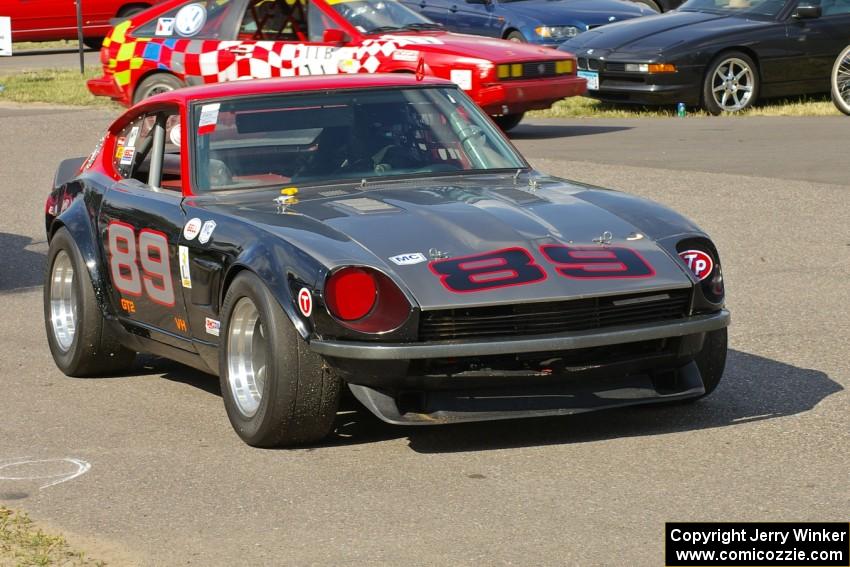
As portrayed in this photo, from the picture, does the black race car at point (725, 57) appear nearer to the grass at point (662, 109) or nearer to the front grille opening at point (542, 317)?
the grass at point (662, 109)

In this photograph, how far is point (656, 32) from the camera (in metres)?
16.8

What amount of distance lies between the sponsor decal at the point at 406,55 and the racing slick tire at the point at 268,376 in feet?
30.3

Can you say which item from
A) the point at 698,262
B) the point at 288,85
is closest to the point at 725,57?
the point at 288,85

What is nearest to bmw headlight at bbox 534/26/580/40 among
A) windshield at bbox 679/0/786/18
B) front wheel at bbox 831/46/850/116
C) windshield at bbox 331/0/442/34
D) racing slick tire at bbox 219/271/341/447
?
windshield at bbox 679/0/786/18

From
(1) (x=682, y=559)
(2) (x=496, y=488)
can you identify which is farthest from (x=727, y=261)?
(1) (x=682, y=559)

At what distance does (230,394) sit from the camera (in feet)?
19.4

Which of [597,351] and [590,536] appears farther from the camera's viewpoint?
[597,351]

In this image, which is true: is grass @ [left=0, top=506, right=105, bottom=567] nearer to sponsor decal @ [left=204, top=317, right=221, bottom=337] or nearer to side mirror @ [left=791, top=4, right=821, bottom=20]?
sponsor decal @ [left=204, top=317, right=221, bottom=337]

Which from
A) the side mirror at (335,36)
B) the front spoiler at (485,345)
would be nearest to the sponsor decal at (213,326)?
the front spoiler at (485,345)

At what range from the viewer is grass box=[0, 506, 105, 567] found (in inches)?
178

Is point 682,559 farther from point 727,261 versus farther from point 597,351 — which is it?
point 727,261

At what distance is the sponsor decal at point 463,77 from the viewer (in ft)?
47.7

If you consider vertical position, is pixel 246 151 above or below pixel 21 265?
above

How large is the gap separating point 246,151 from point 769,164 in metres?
7.67
